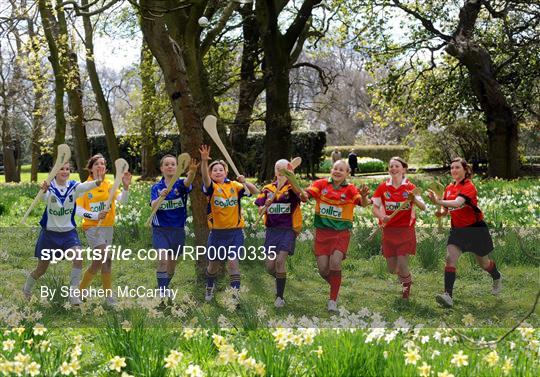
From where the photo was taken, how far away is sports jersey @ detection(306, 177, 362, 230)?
4938 mm

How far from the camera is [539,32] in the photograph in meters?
18.0

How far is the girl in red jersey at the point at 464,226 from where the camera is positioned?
5.39m

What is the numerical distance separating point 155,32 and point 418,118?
15.5 m

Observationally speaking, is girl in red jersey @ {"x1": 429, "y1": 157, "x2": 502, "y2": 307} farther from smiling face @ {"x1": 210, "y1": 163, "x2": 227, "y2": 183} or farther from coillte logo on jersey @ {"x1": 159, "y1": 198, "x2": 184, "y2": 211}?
coillte logo on jersey @ {"x1": 159, "y1": 198, "x2": 184, "y2": 211}

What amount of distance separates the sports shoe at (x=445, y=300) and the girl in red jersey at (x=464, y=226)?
0.29ft

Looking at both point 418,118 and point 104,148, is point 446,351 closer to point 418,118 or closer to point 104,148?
point 418,118

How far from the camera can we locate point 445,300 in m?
5.16

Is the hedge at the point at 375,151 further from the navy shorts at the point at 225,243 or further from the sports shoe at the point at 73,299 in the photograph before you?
the sports shoe at the point at 73,299

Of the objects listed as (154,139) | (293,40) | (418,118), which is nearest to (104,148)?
(154,139)

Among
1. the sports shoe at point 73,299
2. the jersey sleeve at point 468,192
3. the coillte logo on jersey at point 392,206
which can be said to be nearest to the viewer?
the sports shoe at point 73,299

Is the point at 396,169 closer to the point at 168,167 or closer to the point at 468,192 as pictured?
the point at 468,192

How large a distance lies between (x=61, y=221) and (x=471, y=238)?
340cm

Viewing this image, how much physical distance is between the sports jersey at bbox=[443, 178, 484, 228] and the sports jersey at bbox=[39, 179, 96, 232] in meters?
2.95

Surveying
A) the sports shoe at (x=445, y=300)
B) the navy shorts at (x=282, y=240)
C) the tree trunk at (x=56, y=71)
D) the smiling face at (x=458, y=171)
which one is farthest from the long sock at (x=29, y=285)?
the tree trunk at (x=56, y=71)
